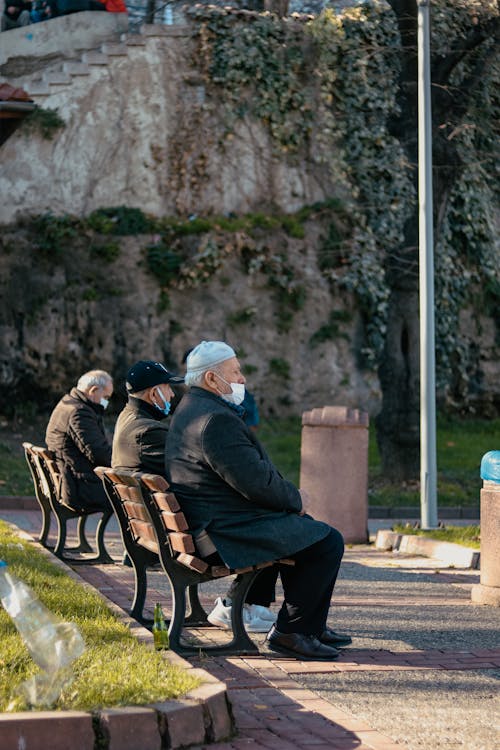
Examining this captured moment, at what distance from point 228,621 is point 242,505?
1.12 metres

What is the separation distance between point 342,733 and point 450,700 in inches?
32.4

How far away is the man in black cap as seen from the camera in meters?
8.99

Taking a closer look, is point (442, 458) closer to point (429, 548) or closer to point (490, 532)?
point (429, 548)

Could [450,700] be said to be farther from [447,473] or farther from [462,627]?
[447,473]

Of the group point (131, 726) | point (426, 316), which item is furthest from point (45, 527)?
point (131, 726)

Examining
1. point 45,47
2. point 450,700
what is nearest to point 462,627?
point 450,700

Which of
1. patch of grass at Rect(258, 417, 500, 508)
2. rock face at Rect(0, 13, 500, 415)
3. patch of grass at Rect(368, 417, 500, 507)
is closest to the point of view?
patch of grass at Rect(368, 417, 500, 507)

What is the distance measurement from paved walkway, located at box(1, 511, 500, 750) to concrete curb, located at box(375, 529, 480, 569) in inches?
61.3

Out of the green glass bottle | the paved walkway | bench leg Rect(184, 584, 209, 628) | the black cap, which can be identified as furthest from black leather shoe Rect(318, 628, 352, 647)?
the black cap

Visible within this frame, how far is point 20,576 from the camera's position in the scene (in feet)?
28.9

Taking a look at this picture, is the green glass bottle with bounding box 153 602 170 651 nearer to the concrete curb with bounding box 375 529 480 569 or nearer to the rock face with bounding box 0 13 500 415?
the concrete curb with bounding box 375 529 480 569

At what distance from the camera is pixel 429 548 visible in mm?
12531

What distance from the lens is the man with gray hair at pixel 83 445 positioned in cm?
1086

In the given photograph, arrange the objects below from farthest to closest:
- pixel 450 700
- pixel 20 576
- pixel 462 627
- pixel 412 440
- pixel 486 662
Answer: pixel 412 440 < pixel 20 576 < pixel 462 627 < pixel 486 662 < pixel 450 700
